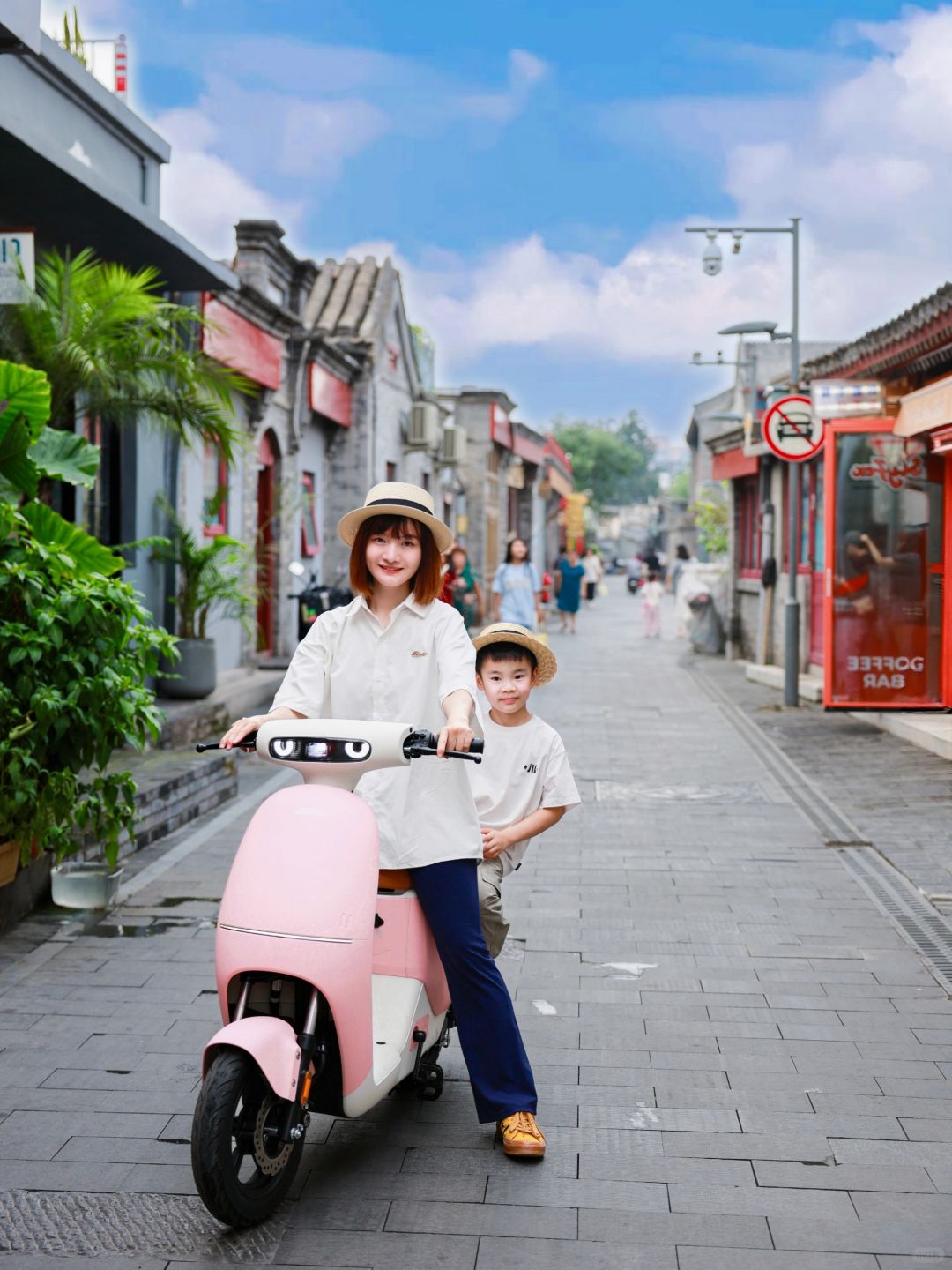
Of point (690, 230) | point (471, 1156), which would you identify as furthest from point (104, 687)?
point (690, 230)

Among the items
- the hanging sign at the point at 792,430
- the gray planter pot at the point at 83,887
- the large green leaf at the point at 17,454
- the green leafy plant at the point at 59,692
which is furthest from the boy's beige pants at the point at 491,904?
the hanging sign at the point at 792,430

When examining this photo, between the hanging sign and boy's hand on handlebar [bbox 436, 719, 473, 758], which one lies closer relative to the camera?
boy's hand on handlebar [bbox 436, 719, 473, 758]

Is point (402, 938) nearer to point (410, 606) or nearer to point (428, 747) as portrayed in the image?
point (428, 747)

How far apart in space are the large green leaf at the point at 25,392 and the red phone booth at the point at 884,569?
25.3ft

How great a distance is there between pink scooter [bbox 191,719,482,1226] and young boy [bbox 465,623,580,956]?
0.70 metres

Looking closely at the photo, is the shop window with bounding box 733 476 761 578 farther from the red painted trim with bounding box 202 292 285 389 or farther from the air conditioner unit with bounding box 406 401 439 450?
the red painted trim with bounding box 202 292 285 389

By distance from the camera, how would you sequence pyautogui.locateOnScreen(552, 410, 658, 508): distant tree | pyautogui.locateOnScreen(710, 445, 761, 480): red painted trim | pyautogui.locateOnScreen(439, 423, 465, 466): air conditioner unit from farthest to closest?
pyautogui.locateOnScreen(552, 410, 658, 508): distant tree
pyautogui.locateOnScreen(439, 423, 465, 466): air conditioner unit
pyautogui.locateOnScreen(710, 445, 761, 480): red painted trim

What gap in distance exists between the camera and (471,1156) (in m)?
3.84

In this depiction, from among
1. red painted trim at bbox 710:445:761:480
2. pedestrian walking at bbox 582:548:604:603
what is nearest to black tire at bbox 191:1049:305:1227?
red painted trim at bbox 710:445:761:480

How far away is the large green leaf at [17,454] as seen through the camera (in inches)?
251

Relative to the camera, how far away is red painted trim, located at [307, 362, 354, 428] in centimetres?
1875

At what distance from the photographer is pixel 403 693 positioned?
12.7ft

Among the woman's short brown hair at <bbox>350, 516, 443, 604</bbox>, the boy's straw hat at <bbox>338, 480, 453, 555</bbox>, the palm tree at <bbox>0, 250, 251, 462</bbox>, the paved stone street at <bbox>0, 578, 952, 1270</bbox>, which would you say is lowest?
the paved stone street at <bbox>0, 578, 952, 1270</bbox>

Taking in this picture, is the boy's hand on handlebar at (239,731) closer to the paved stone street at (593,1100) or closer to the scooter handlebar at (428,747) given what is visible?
the scooter handlebar at (428,747)
